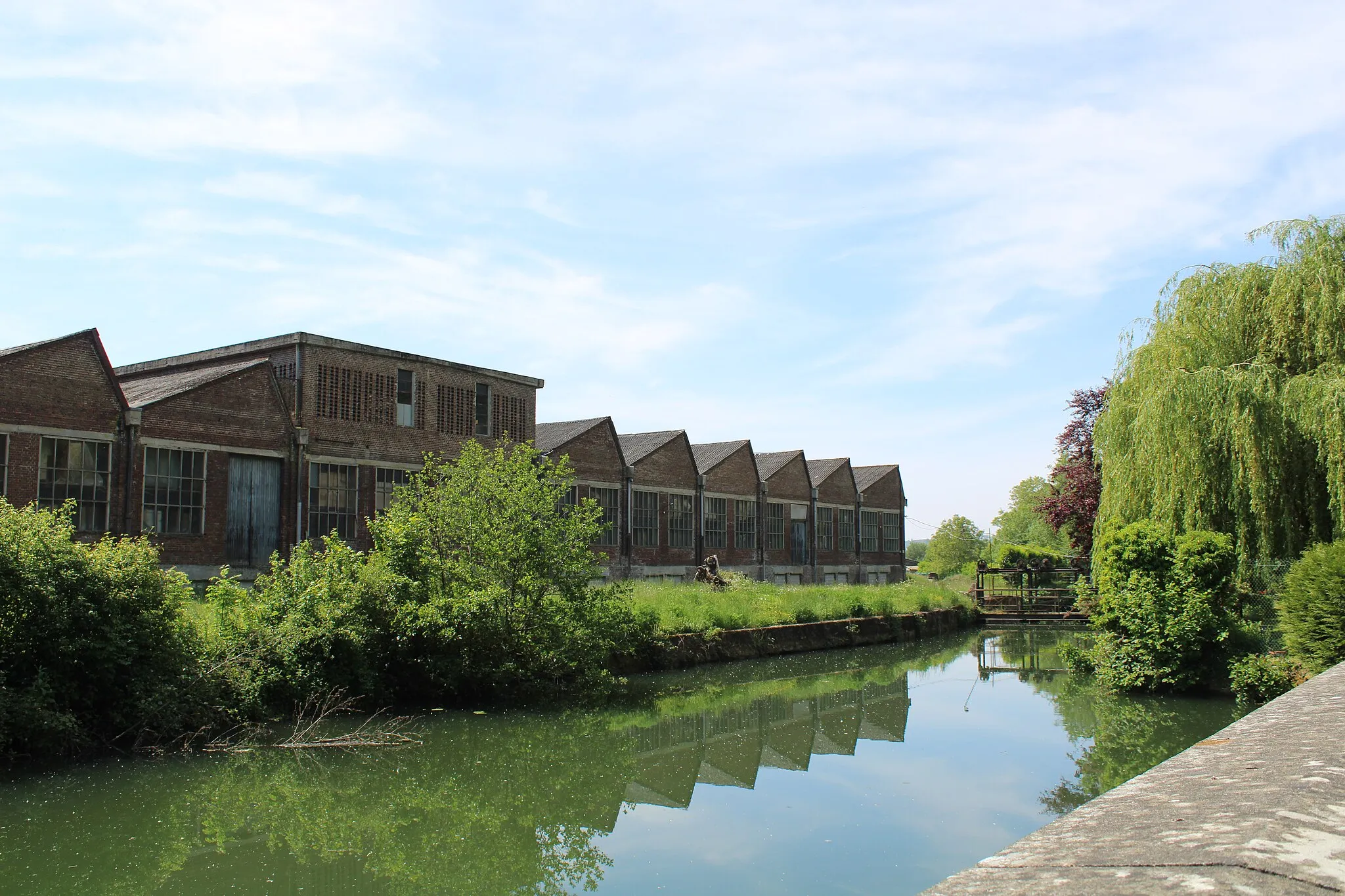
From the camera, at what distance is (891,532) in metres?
53.8

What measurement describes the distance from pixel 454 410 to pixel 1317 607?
22.6 m

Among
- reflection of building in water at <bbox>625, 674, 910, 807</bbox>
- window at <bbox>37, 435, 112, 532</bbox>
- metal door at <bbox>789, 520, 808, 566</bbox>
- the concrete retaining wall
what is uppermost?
window at <bbox>37, 435, 112, 532</bbox>

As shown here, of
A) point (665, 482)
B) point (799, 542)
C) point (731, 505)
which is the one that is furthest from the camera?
point (799, 542)

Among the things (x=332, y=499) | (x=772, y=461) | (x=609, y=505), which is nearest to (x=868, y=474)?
(x=772, y=461)

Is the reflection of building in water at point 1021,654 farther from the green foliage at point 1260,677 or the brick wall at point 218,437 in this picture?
the brick wall at point 218,437

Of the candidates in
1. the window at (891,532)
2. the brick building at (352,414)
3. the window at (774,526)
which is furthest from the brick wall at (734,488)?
the brick building at (352,414)

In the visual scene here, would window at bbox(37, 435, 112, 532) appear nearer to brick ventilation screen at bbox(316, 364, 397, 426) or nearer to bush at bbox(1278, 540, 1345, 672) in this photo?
brick ventilation screen at bbox(316, 364, 397, 426)

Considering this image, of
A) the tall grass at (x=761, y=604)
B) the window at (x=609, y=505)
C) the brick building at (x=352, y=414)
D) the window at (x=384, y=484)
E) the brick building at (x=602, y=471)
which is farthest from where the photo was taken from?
the window at (x=609, y=505)

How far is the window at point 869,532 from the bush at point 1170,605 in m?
34.0

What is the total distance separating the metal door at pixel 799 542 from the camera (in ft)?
151

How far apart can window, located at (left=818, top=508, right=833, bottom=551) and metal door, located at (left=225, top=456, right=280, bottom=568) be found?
93.0ft

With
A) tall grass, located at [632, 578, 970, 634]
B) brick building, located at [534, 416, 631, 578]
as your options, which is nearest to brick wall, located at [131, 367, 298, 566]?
tall grass, located at [632, 578, 970, 634]

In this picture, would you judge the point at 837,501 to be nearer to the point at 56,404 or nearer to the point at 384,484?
the point at 384,484

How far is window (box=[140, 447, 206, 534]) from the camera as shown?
22766 millimetres
